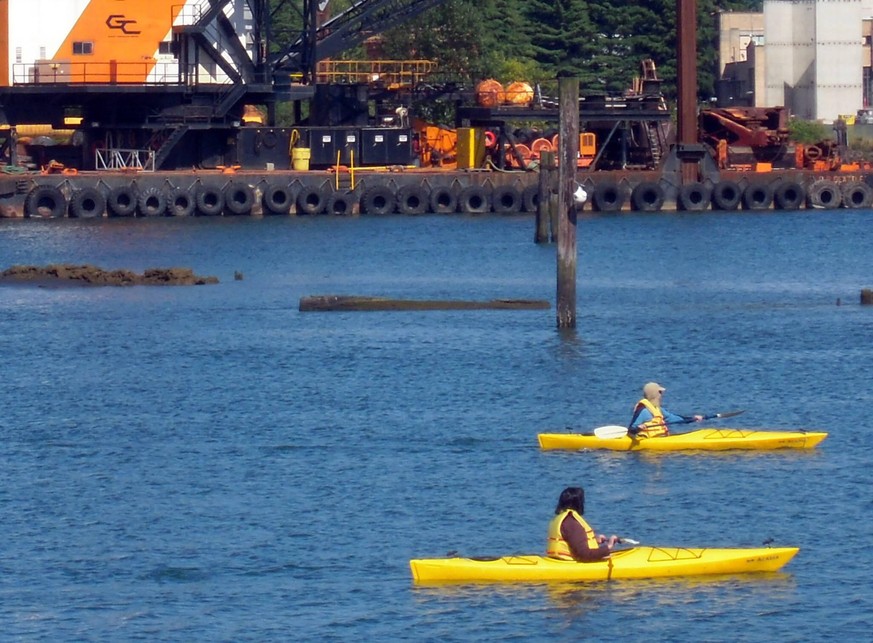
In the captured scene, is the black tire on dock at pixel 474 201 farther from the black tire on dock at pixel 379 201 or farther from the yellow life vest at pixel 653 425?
the yellow life vest at pixel 653 425

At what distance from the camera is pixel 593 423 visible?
85.7 feet

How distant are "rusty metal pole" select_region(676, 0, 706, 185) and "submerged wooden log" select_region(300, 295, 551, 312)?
27.4 meters

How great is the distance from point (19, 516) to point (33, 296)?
2215cm

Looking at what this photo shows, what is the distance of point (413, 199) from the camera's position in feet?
208

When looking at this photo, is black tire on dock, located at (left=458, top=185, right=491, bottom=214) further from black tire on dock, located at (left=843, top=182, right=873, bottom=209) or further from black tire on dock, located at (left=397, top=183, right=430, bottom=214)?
black tire on dock, located at (left=843, top=182, right=873, bottom=209)

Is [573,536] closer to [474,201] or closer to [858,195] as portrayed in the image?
[474,201]

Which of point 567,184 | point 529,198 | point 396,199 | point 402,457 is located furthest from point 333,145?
point 402,457

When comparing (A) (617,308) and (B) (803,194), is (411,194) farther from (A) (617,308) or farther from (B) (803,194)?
(A) (617,308)

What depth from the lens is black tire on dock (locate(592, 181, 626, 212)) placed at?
211ft

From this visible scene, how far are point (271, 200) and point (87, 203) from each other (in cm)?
645

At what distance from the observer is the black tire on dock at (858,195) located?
2650 inches

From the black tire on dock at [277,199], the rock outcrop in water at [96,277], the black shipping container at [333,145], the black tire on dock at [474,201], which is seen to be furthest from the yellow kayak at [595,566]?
the black shipping container at [333,145]

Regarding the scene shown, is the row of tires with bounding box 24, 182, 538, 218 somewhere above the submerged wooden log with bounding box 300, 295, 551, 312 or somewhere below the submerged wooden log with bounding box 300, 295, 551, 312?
above

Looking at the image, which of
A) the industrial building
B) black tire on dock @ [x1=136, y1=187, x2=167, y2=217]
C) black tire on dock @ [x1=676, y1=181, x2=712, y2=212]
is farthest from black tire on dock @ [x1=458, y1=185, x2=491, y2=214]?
the industrial building
